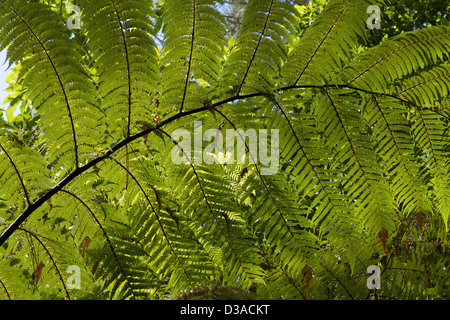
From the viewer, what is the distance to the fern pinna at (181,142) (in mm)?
1418

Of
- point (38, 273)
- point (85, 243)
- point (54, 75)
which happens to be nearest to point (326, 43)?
point (54, 75)

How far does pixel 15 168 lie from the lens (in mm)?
1408

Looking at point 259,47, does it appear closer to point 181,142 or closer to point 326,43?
point 326,43

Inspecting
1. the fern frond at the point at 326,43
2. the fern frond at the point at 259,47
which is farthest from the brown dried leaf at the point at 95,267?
the fern frond at the point at 326,43

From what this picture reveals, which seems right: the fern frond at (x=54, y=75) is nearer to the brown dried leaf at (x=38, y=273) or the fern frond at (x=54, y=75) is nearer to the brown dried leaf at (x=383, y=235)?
the brown dried leaf at (x=38, y=273)

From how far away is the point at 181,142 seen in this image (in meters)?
1.52

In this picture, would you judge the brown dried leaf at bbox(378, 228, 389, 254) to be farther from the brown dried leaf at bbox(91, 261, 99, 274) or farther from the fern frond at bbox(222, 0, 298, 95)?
the brown dried leaf at bbox(91, 261, 99, 274)

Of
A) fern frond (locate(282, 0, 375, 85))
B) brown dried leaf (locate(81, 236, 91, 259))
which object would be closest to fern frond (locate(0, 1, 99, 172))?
brown dried leaf (locate(81, 236, 91, 259))

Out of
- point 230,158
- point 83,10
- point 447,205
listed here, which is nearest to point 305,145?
point 230,158

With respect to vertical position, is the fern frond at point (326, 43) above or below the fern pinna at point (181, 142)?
above

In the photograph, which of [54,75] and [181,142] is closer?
[54,75]

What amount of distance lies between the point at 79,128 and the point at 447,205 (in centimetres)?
151

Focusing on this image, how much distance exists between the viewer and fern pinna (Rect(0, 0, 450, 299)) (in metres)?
1.42

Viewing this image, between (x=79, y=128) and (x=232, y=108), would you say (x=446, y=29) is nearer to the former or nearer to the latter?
(x=232, y=108)
